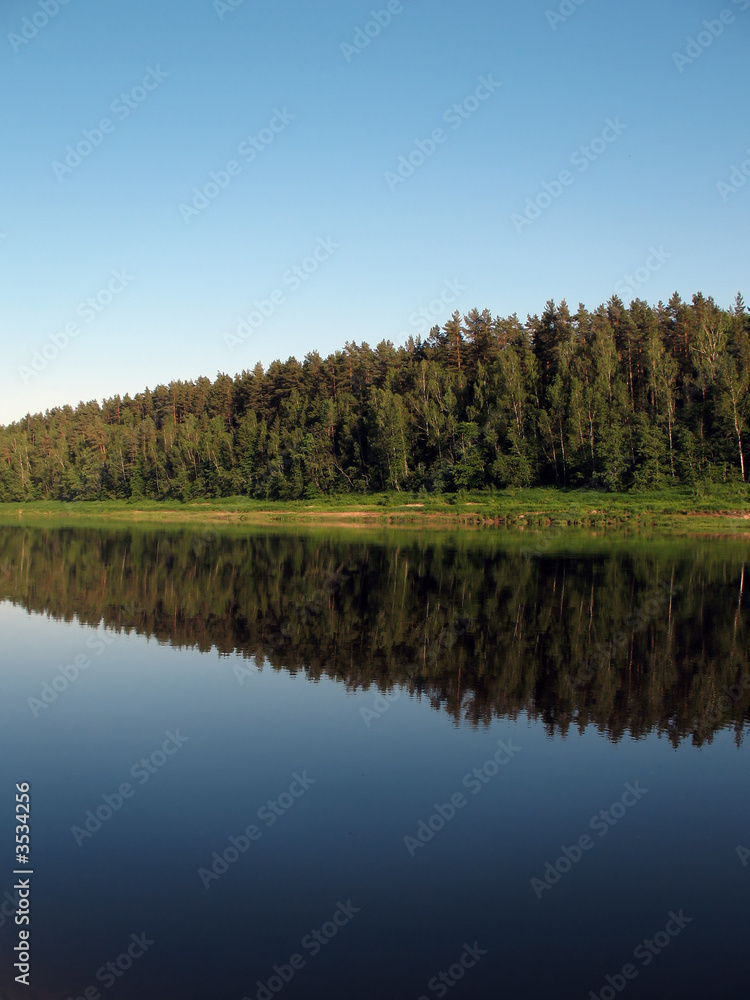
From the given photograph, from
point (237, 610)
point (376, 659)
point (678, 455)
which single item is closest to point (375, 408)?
point (678, 455)

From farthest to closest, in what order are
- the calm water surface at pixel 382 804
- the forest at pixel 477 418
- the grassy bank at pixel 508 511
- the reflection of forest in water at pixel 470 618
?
the forest at pixel 477 418 → the grassy bank at pixel 508 511 → the reflection of forest in water at pixel 470 618 → the calm water surface at pixel 382 804

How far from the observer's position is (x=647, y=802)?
30.9 ft

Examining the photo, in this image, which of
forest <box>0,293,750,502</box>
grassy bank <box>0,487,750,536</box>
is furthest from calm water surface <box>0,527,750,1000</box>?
forest <box>0,293,750,502</box>

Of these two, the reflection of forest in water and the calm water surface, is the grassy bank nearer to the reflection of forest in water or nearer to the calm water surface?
the reflection of forest in water

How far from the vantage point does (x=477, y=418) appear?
253 feet

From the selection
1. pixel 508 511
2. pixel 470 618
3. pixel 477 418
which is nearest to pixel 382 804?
pixel 470 618

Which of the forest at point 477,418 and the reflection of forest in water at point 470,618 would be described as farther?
the forest at point 477,418

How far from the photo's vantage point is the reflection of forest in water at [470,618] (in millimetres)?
13758

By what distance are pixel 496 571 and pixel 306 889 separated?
25.2m

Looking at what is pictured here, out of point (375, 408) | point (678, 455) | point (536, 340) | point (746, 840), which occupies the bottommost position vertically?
point (746, 840)

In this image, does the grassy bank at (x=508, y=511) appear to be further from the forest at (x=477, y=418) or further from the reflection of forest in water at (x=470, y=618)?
the reflection of forest in water at (x=470, y=618)

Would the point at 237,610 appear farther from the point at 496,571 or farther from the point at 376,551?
the point at 376,551

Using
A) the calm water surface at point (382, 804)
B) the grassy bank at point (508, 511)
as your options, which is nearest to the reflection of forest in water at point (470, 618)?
the calm water surface at point (382, 804)

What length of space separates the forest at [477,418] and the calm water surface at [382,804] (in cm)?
4835
